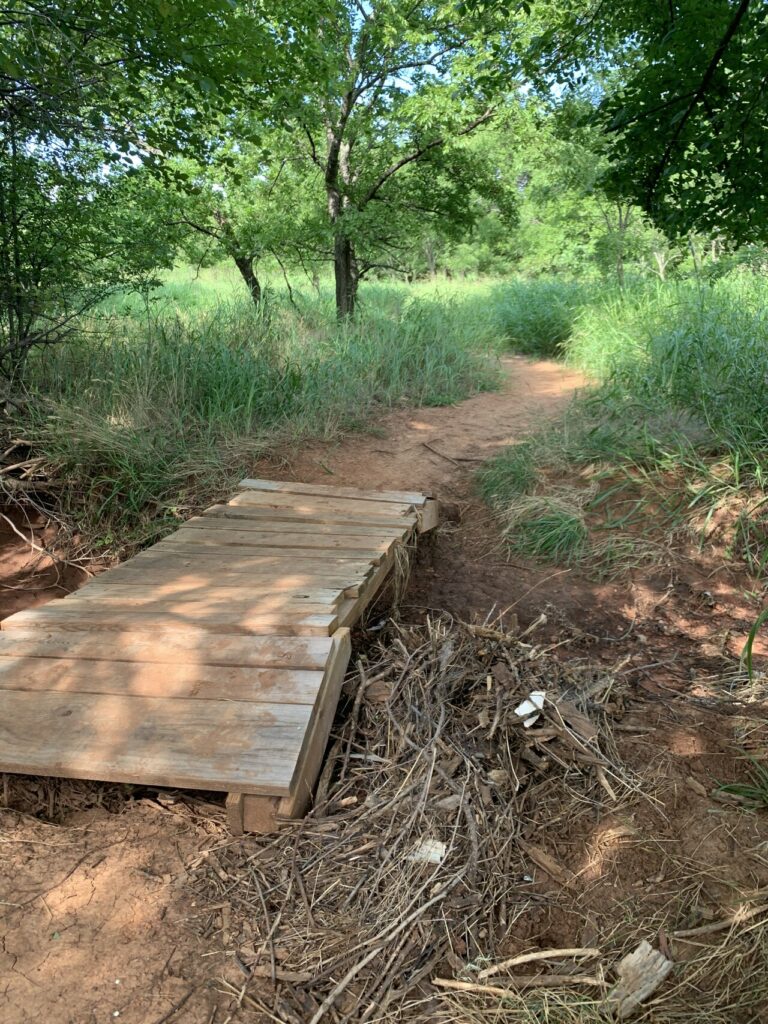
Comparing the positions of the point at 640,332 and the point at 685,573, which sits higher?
the point at 640,332

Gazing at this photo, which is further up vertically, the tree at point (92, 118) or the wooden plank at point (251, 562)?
the tree at point (92, 118)

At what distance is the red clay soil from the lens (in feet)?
5.24

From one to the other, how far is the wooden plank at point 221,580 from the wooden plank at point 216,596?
0.09 feet

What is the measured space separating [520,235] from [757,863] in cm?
2274

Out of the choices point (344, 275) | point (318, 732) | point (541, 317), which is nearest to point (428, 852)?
point (318, 732)

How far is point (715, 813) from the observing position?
2.04m

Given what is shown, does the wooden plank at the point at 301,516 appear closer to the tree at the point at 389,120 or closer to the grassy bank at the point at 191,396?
the grassy bank at the point at 191,396

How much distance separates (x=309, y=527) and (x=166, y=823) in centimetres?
196

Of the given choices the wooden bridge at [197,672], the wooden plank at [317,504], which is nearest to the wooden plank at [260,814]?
the wooden bridge at [197,672]

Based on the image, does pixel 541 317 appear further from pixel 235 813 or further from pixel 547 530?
pixel 235 813

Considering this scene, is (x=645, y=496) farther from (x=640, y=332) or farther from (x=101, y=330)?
(x=101, y=330)

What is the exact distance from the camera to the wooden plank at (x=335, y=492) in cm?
439

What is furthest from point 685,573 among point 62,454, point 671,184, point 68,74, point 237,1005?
point 68,74

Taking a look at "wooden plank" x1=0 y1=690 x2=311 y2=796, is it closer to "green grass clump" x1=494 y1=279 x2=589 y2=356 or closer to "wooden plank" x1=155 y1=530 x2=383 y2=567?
"wooden plank" x1=155 y1=530 x2=383 y2=567
